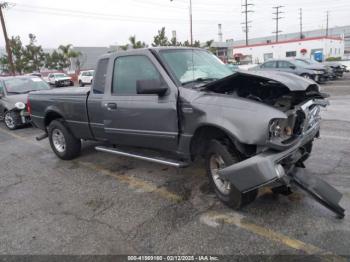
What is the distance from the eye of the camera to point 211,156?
3.86 metres

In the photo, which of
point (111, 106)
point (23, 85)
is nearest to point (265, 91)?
point (111, 106)

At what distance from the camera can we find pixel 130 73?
4688 millimetres

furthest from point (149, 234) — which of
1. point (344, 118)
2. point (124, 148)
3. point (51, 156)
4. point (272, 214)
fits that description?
point (344, 118)

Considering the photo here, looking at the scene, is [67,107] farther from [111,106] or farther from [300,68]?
[300,68]

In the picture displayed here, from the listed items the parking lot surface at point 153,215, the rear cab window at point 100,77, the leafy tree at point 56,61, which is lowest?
the parking lot surface at point 153,215

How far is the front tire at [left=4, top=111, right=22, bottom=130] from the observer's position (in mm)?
10047

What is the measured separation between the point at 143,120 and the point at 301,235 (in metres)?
2.47

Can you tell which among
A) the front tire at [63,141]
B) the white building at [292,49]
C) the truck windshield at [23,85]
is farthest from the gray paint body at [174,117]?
the white building at [292,49]

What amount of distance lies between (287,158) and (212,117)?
36.4 inches

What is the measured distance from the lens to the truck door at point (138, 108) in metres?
4.12

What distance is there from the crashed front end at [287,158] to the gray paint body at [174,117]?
11 mm

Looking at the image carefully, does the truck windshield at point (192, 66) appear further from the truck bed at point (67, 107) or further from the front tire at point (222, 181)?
the truck bed at point (67, 107)

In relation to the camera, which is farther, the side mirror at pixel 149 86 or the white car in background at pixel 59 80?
the white car in background at pixel 59 80

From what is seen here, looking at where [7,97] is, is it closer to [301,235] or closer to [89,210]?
[89,210]
